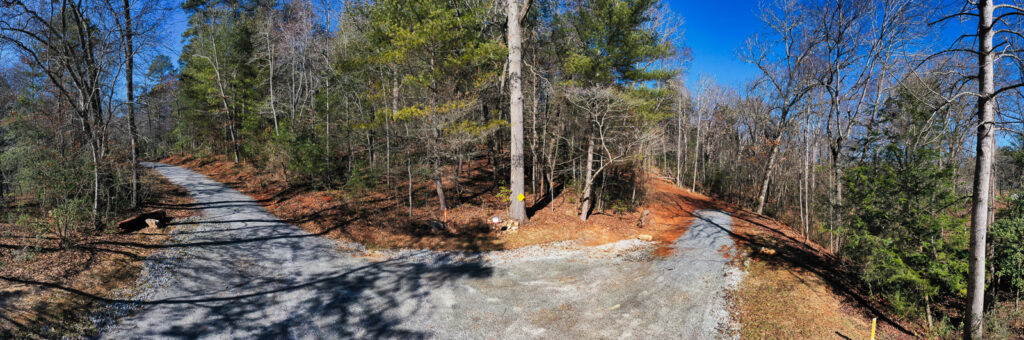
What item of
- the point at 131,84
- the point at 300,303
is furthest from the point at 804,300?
the point at 131,84

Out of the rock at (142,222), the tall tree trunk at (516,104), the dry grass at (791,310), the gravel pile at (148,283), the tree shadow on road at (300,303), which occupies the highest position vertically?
the tall tree trunk at (516,104)

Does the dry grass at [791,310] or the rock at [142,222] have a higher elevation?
the rock at [142,222]

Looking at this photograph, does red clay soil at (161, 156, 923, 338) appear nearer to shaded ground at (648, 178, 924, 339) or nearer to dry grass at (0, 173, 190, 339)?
shaded ground at (648, 178, 924, 339)

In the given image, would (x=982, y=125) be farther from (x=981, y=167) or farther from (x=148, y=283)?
(x=148, y=283)

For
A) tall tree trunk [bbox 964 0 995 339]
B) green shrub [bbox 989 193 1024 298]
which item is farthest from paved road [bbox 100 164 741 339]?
green shrub [bbox 989 193 1024 298]

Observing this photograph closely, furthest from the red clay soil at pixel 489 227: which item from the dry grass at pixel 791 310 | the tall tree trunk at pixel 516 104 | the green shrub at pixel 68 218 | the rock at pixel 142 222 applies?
the green shrub at pixel 68 218

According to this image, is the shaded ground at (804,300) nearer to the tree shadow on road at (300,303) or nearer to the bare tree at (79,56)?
the tree shadow on road at (300,303)

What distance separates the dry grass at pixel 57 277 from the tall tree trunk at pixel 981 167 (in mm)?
12842

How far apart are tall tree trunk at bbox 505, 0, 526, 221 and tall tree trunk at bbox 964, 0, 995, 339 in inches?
364

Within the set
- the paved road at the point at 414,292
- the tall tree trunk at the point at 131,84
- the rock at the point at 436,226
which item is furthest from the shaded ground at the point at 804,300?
the tall tree trunk at the point at 131,84

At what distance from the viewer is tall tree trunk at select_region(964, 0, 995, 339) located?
480cm

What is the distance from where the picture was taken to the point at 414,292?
726cm

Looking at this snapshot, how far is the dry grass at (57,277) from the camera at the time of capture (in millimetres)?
5180

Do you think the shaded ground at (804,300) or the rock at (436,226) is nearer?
the shaded ground at (804,300)
